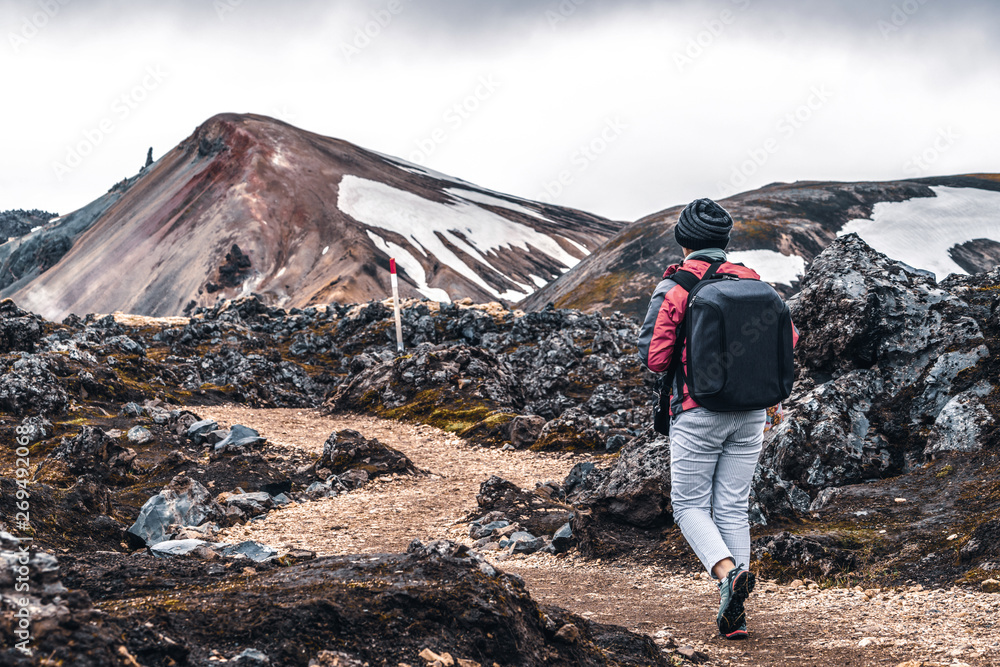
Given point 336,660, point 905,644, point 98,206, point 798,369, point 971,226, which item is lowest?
point 905,644

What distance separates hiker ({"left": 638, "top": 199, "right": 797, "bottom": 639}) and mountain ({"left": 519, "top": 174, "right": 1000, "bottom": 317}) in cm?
6944

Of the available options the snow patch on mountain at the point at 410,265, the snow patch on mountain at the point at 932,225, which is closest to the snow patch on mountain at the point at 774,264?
the snow patch on mountain at the point at 932,225

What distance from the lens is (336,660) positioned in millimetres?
3941

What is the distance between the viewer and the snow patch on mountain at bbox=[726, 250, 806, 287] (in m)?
80.7

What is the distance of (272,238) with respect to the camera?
131m

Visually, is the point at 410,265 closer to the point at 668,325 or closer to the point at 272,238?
the point at 272,238

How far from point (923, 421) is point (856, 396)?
0.89 meters

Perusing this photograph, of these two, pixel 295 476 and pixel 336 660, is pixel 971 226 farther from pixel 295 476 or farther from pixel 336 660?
pixel 336 660

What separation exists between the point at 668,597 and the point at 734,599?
85.7 inches

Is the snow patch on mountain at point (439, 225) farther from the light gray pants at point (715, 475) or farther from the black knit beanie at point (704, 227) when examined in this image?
the light gray pants at point (715, 475)

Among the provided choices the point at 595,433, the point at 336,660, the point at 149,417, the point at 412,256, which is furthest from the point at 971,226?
the point at 336,660

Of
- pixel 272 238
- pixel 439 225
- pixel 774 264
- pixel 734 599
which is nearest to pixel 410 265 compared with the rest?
pixel 272 238

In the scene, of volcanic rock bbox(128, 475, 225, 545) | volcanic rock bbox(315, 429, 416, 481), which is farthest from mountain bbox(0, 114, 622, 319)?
volcanic rock bbox(128, 475, 225, 545)

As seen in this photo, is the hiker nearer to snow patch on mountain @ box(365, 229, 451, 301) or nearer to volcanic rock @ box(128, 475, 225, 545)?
volcanic rock @ box(128, 475, 225, 545)
